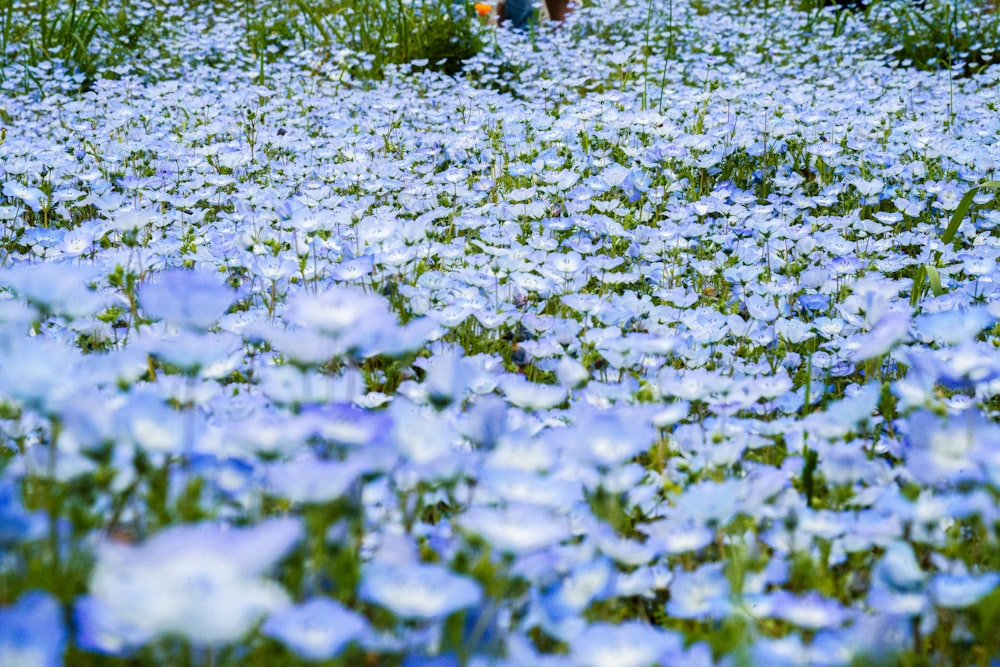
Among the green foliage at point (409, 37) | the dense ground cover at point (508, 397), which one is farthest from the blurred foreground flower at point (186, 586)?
the green foliage at point (409, 37)

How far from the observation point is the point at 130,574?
803 mm

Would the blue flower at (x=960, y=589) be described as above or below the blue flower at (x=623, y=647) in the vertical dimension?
above

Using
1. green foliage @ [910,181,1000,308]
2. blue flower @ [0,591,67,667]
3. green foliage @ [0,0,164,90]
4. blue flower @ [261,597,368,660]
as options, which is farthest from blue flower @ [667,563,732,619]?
green foliage @ [0,0,164,90]

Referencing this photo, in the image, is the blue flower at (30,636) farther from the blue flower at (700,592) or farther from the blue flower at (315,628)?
the blue flower at (700,592)

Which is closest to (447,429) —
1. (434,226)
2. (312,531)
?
(312,531)

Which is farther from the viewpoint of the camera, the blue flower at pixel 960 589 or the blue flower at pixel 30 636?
the blue flower at pixel 960 589

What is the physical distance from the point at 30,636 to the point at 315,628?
0.90 feet

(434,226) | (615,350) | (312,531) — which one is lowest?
(434,226)

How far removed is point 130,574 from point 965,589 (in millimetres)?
965

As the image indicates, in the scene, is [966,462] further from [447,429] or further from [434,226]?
[434,226]

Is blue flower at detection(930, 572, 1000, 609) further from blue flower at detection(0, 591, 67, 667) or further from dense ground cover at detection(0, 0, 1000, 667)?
blue flower at detection(0, 591, 67, 667)

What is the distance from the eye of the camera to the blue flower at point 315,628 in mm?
824

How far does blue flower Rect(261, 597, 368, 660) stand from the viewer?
0.82m

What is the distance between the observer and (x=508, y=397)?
1.64 m
